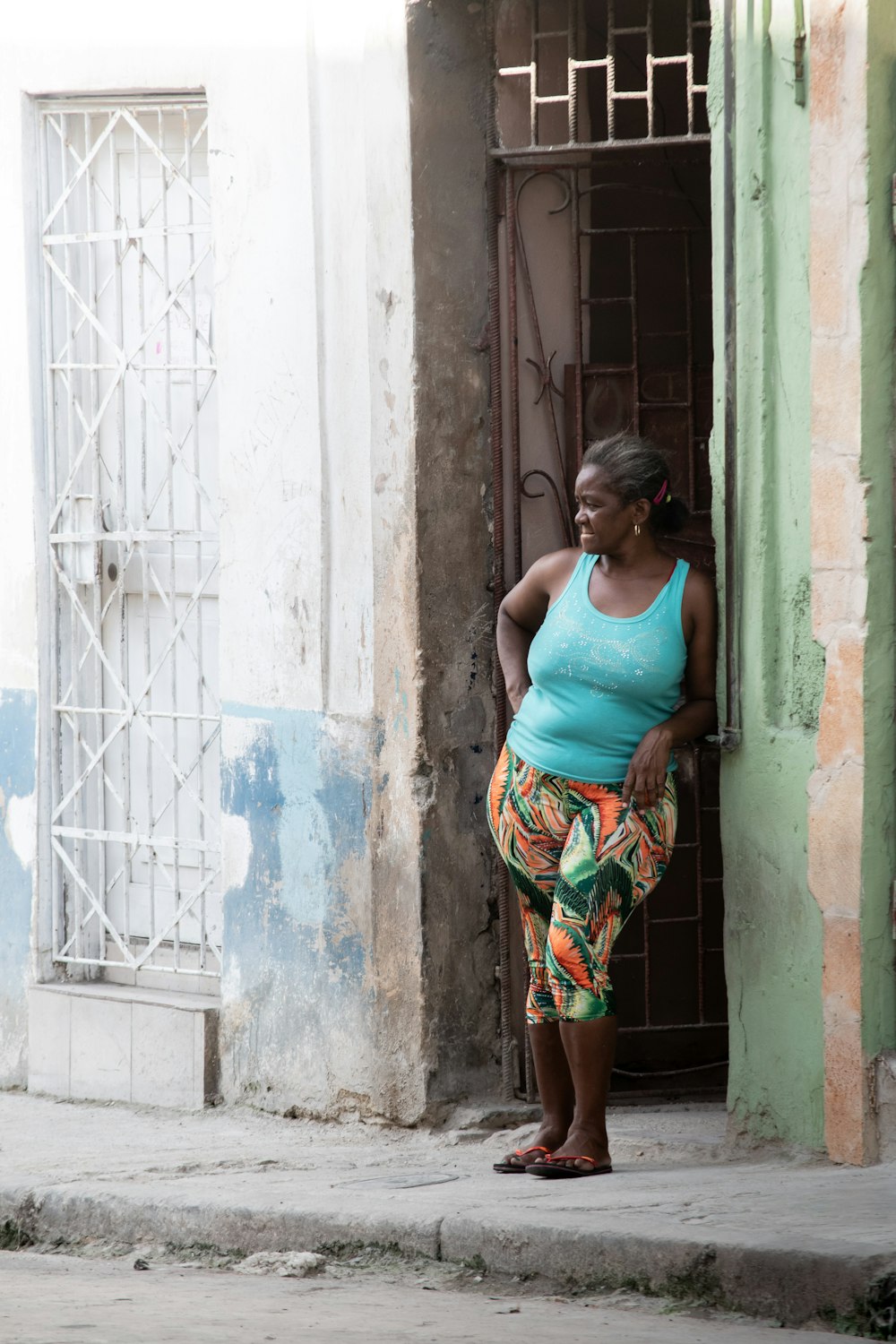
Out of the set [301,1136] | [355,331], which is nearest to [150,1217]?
[301,1136]

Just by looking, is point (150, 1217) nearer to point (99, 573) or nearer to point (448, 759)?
point (448, 759)

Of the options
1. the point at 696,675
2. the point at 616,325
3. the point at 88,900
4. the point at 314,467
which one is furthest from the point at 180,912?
the point at 616,325

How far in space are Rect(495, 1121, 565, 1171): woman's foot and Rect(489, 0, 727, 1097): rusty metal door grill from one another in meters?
0.65

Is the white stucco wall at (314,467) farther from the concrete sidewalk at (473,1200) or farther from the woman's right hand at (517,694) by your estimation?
the woman's right hand at (517,694)

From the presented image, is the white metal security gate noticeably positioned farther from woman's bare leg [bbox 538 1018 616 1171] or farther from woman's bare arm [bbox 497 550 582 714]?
woman's bare leg [bbox 538 1018 616 1171]

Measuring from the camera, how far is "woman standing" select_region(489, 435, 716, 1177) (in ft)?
16.2

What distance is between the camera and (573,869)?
195 inches

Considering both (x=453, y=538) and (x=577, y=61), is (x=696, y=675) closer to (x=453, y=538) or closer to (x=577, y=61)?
(x=453, y=538)

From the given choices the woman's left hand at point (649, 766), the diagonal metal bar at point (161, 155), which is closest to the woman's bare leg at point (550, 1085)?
the woman's left hand at point (649, 766)

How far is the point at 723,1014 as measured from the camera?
19.9 ft

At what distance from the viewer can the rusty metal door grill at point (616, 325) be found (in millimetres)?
5688

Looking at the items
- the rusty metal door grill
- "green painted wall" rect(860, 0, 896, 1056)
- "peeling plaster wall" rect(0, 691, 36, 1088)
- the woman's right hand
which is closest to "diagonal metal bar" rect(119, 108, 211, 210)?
the rusty metal door grill

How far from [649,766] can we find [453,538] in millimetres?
1138

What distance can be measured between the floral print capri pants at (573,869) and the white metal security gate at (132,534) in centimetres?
155
